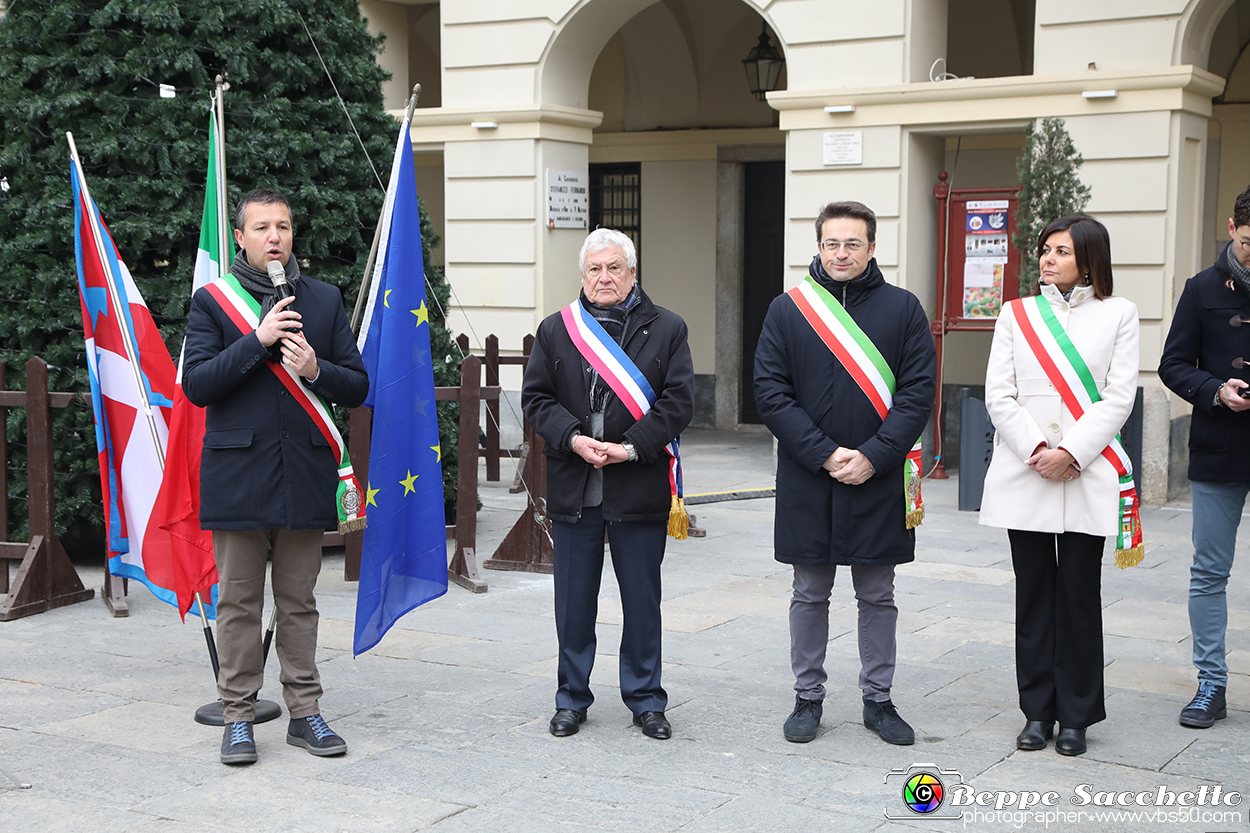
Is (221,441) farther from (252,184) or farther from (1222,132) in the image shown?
(1222,132)

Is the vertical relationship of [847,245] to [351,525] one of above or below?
above

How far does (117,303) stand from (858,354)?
3.39 meters

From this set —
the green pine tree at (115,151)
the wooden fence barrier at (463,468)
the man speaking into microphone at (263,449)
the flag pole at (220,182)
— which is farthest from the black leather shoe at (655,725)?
the green pine tree at (115,151)

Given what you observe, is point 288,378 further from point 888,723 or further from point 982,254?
point 982,254

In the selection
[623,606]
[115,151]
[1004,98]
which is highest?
[1004,98]

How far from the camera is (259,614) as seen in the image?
15.0 feet

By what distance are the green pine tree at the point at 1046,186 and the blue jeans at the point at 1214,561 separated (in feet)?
16.6

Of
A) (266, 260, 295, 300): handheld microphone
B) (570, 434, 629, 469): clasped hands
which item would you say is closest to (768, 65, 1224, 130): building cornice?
(570, 434, 629, 469): clasped hands

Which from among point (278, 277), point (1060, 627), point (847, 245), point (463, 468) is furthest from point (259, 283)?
A: point (463, 468)

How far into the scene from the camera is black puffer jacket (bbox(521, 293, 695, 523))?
15.6 ft

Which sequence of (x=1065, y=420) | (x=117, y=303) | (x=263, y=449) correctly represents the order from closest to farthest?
(x=263, y=449) < (x=1065, y=420) < (x=117, y=303)

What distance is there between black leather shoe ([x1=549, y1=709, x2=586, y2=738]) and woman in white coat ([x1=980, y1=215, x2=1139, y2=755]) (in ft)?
4.93

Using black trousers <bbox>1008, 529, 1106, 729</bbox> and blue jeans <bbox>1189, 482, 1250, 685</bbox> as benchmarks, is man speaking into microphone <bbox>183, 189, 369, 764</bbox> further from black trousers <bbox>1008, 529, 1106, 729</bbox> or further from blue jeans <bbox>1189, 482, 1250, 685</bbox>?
blue jeans <bbox>1189, 482, 1250, 685</bbox>

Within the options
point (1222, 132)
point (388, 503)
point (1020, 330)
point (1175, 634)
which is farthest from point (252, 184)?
point (1222, 132)
